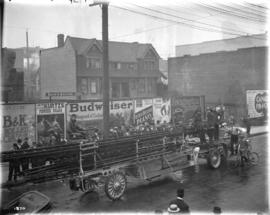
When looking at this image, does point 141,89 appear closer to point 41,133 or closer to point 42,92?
point 42,92

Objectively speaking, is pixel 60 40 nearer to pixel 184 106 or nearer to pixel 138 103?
pixel 184 106

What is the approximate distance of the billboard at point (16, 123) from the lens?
16.7 m

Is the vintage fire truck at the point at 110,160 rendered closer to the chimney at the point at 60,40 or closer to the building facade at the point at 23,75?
the building facade at the point at 23,75

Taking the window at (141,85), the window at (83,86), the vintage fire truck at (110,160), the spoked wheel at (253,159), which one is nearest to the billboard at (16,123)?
the vintage fire truck at (110,160)

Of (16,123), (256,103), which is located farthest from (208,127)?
(256,103)

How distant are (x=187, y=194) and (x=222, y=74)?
3622cm

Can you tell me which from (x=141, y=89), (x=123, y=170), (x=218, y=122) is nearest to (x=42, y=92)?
(x=141, y=89)

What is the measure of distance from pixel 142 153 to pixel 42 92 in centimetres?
3999

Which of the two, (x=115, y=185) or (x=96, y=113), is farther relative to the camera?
(x=96, y=113)

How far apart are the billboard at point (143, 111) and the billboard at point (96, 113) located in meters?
0.47

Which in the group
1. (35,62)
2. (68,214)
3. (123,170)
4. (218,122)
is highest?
(35,62)

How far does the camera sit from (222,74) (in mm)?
45094

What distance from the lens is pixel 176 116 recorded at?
26891 mm

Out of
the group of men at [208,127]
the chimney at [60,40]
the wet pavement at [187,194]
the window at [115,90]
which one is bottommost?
the wet pavement at [187,194]
